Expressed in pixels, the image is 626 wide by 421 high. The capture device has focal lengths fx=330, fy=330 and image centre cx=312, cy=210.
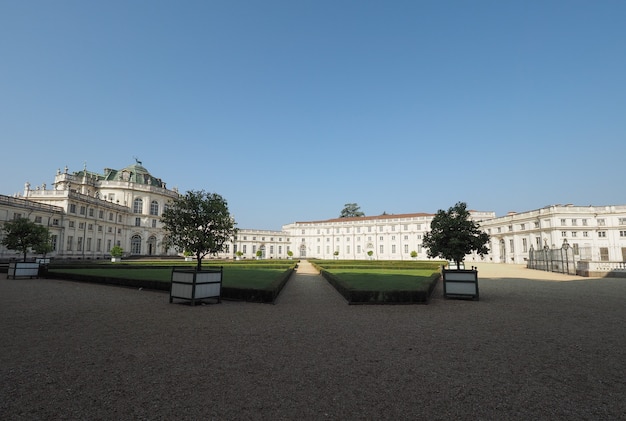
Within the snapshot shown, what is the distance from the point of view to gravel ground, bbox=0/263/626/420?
13.7ft

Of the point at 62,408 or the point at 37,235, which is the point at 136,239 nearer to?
the point at 37,235


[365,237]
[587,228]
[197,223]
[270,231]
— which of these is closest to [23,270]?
[197,223]

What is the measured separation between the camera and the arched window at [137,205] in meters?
71.9

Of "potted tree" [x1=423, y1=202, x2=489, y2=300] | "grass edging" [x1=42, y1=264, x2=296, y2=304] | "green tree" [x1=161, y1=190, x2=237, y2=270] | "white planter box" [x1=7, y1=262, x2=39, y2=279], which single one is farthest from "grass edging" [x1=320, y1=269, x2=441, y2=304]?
"white planter box" [x1=7, y1=262, x2=39, y2=279]

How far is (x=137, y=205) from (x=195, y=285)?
228 feet

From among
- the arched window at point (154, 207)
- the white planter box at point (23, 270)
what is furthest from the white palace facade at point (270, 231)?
the white planter box at point (23, 270)

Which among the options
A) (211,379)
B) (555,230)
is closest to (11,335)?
(211,379)

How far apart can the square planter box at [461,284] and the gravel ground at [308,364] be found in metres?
3.20

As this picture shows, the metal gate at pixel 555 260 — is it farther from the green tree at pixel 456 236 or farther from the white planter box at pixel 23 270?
the white planter box at pixel 23 270

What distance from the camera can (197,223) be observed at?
15.4 meters

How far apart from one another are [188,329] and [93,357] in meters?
2.47

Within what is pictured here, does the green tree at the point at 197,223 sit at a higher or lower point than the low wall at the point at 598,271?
higher

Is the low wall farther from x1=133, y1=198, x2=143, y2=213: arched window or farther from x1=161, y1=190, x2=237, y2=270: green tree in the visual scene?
x1=133, y1=198, x2=143, y2=213: arched window

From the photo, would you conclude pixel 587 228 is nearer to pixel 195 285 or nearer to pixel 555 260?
pixel 555 260
